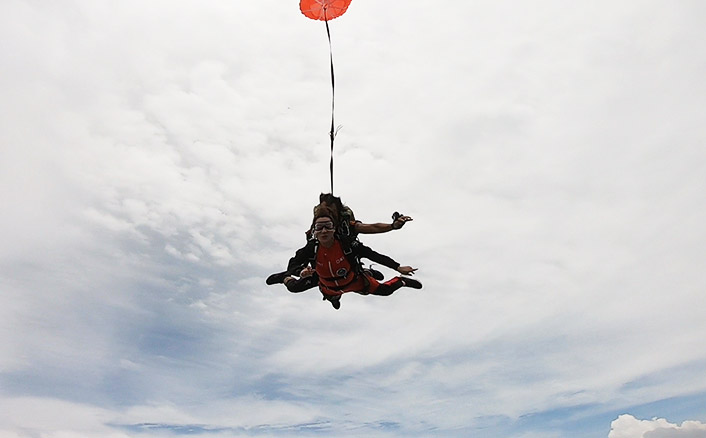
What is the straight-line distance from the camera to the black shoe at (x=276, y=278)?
34.8 feet

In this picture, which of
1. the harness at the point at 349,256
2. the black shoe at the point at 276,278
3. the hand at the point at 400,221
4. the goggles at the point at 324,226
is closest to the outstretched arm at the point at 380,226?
the hand at the point at 400,221

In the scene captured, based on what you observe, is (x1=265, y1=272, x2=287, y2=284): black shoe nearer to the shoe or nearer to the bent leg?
the bent leg

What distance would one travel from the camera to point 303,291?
10.6m

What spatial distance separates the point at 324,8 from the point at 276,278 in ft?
17.7

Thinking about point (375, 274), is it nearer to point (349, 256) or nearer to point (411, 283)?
point (411, 283)

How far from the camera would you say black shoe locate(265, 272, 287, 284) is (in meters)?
10.6

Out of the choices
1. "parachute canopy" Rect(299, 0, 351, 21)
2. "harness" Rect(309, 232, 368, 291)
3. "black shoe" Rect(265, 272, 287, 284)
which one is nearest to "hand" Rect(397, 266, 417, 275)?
"harness" Rect(309, 232, 368, 291)

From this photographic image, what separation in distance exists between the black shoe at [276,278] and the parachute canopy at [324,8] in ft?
16.9

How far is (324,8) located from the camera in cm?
1020

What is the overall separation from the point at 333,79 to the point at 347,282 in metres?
3.75

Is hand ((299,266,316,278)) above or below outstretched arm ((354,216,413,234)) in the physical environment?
below

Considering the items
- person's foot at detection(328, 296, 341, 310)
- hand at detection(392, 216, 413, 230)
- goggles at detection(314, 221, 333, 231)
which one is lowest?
person's foot at detection(328, 296, 341, 310)

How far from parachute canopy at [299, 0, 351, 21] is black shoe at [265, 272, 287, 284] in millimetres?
5146

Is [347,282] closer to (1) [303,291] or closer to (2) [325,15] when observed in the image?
(1) [303,291]
